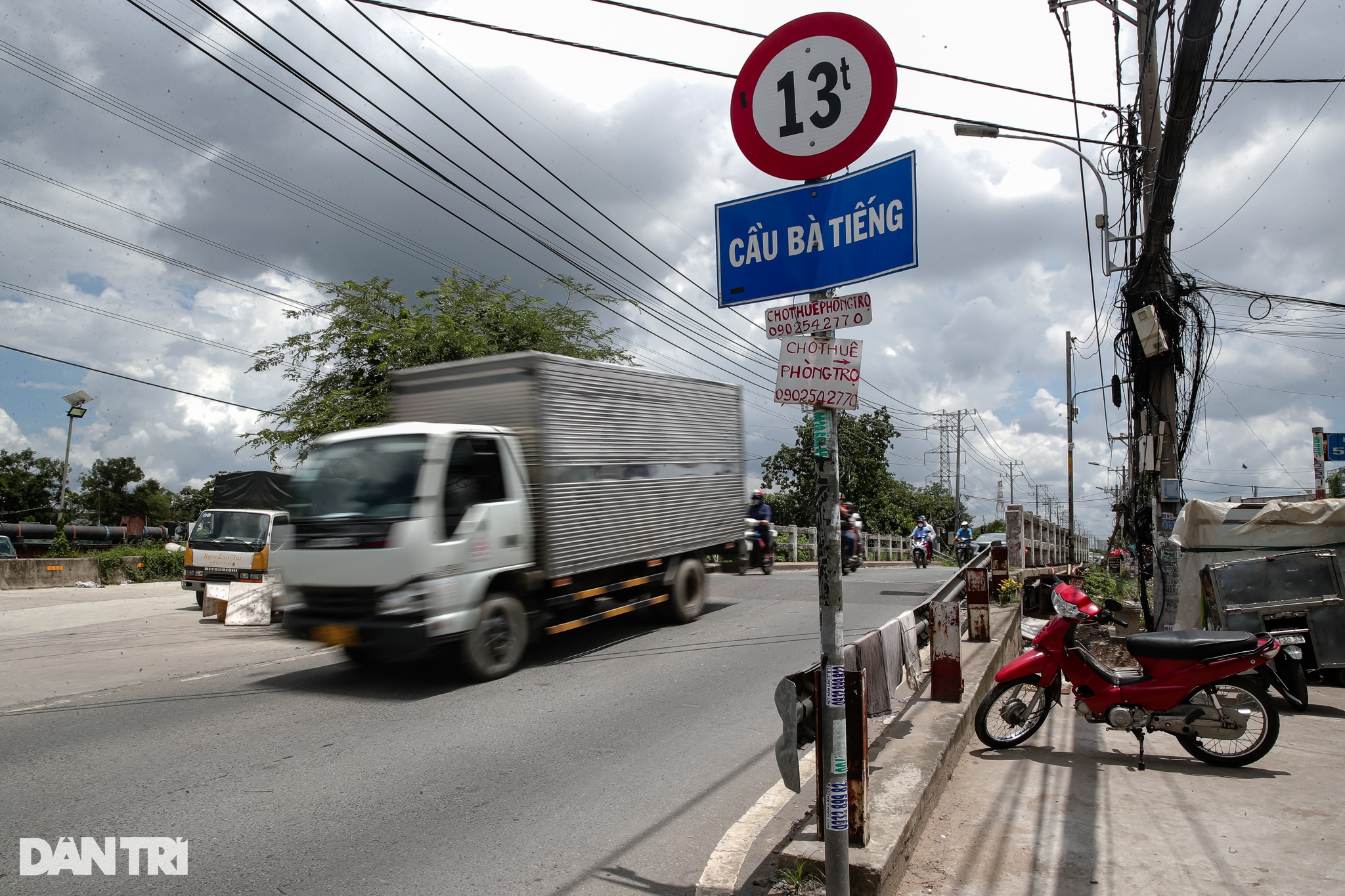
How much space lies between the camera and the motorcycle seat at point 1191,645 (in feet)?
18.5

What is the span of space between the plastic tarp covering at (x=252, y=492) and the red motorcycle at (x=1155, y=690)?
1698 cm

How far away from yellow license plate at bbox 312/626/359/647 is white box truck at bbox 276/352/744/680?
0.04 ft

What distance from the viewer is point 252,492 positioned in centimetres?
1869

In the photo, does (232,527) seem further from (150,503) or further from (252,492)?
(150,503)

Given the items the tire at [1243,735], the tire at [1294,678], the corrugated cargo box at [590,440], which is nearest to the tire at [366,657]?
the corrugated cargo box at [590,440]

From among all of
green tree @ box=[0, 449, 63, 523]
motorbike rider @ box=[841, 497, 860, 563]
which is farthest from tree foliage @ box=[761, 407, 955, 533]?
green tree @ box=[0, 449, 63, 523]

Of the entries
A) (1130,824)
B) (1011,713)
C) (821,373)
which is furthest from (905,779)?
(821,373)

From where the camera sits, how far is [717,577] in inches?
676

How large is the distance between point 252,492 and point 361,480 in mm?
13009

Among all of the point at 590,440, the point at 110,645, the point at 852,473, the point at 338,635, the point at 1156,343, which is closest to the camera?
the point at 338,635

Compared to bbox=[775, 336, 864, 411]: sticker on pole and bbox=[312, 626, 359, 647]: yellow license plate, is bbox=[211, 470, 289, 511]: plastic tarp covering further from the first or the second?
bbox=[775, 336, 864, 411]: sticker on pole

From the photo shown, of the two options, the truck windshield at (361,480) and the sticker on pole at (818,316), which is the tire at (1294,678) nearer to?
the sticker on pole at (818,316)

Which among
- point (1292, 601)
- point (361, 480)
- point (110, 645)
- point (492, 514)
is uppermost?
point (361, 480)

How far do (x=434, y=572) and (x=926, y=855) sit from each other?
4.73 meters
